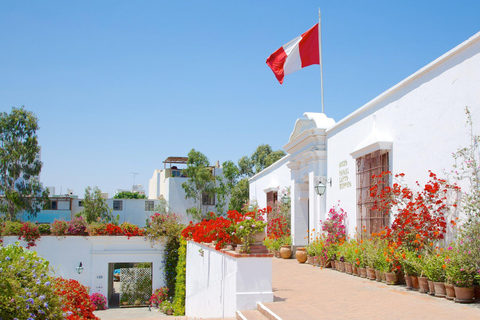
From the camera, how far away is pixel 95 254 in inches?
787

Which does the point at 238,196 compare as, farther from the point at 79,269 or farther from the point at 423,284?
the point at 423,284

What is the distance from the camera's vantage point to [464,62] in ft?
24.7

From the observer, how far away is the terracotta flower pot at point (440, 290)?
7021mm

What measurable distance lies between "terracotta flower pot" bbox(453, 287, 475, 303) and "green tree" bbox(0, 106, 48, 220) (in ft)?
94.7

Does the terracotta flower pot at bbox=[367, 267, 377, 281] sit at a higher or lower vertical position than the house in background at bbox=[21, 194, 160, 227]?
lower

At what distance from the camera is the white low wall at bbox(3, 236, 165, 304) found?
19.7 meters

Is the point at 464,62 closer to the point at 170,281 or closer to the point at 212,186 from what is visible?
the point at 170,281

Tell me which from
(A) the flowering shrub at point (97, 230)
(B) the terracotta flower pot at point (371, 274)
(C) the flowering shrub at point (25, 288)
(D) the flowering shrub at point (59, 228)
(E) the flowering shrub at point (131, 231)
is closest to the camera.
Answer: (C) the flowering shrub at point (25, 288)

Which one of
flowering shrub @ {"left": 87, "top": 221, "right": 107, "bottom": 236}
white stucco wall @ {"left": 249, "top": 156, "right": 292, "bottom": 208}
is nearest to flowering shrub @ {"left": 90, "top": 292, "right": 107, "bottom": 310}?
flowering shrub @ {"left": 87, "top": 221, "right": 107, "bottom": 236}

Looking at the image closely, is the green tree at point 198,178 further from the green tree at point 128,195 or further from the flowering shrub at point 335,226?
the flowering shrub at point 335,226

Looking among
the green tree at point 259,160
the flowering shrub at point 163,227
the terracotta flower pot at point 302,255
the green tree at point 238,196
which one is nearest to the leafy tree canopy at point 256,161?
the green tree at point 259,160

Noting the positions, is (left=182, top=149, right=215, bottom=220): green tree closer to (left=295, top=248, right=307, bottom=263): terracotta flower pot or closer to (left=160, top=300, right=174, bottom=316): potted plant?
(left=160, top=300, right=174, bottom=316): potted plant

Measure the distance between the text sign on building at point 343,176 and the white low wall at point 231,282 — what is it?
4.16 meters

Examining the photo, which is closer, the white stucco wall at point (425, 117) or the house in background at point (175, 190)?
the white stucco wall at point (425, 117)
